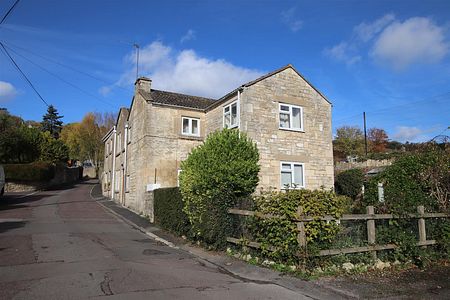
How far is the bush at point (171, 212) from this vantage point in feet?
47.1

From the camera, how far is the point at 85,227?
16.1 m

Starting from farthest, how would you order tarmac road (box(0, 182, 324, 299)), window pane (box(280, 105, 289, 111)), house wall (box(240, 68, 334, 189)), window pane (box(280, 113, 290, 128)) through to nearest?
window pane (box(280, 105, 289, 111)) < window pane (box(280, 113, 290, 128)) < house wall (box(240, 68, 334, 189)) < tarmac road (box(0, 182, 324, 299))

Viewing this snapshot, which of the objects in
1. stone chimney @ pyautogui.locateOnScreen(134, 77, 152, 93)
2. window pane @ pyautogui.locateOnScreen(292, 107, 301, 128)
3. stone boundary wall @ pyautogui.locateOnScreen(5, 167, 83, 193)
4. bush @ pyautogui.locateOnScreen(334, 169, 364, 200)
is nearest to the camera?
window pane @ pyautogui.locateOnScreen(292, 107, 301, 128)

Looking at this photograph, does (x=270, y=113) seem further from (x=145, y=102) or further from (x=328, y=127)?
(x=145, y=102)

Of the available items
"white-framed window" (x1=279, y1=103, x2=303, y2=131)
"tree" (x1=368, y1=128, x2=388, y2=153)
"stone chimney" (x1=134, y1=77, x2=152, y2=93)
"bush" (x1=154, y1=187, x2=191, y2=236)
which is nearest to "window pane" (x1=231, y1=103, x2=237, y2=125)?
"white-framed window" (x1=279, y1=103, x2=303, y2=131)

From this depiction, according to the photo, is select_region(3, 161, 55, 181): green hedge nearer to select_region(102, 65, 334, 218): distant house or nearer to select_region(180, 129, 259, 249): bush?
select_region(102, 65, 334, 218): distant house

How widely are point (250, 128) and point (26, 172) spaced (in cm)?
2878

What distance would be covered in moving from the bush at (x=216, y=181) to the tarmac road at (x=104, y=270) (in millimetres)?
1159

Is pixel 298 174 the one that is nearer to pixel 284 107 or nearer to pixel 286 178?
pixel 286 178

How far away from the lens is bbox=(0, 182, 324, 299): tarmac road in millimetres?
6859

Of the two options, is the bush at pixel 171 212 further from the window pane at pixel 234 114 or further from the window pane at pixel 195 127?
the window pane at pixel 195 127

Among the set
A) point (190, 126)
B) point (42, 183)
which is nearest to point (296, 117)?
point (190, 126)

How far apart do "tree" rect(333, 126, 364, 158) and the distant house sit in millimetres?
45061

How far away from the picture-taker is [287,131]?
2041 cm
